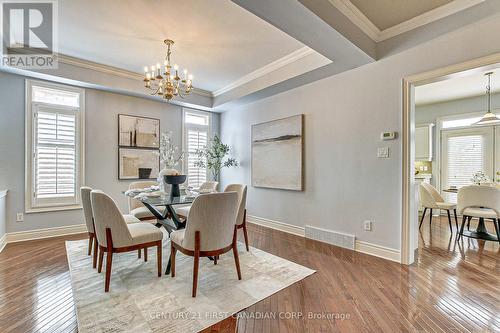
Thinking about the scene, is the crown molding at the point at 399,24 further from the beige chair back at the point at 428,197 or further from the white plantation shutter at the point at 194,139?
the white plantation shutter at the point at 194,139

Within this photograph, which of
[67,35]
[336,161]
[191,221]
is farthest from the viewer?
[336,161]

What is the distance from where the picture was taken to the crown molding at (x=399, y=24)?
2381 millimetres

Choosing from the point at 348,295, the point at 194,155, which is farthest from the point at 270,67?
the point at 348,295

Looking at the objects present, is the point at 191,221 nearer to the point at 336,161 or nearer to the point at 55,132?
the point at 336,161

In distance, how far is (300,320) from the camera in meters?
1.79

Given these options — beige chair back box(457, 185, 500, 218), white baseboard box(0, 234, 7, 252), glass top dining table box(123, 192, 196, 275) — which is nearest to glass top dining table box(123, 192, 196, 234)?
glass top dining table box(123, 192, 196, 275)

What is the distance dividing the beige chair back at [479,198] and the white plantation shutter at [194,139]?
496 cm

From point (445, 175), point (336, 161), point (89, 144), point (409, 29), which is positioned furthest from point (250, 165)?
point (445, 175)

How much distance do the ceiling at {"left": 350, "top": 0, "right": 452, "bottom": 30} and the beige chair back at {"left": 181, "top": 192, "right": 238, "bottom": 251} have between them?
2481 mm

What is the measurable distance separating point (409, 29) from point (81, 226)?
5.84 meters

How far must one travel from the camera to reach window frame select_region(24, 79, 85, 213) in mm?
3652

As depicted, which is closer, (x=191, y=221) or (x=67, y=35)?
(x=191, y=221)

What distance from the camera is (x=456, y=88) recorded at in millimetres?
4812

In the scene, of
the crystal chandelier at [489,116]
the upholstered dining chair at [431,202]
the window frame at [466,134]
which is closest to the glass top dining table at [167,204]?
the upholstered dining chair at [431,202]
